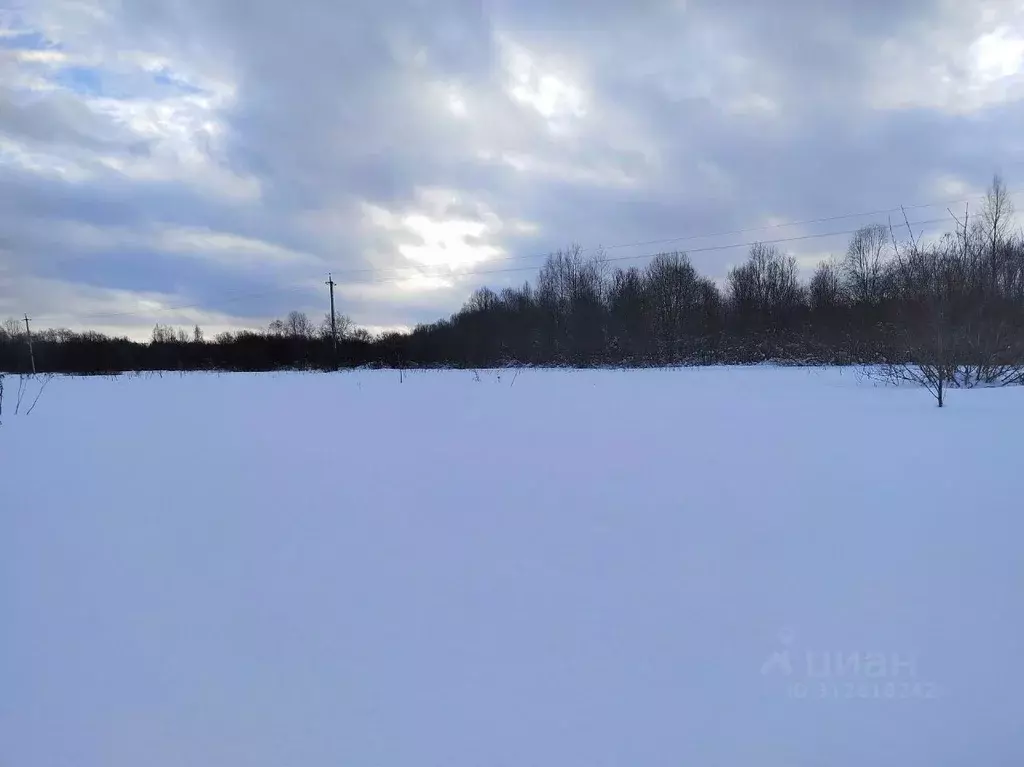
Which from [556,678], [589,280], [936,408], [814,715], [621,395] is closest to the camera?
[814,715]

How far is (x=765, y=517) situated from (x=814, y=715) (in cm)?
156

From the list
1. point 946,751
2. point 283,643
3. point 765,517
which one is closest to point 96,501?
point 283,643

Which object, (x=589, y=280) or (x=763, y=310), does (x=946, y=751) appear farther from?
(x=589, y=280)

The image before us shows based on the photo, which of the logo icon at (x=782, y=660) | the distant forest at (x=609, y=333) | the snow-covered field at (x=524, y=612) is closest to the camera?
the snow-covered field at (x=524, y=612)

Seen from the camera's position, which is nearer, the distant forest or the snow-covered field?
the snow-covered field

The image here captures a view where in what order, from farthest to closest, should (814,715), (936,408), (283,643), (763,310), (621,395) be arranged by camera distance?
(763,310)
(621,395)
(936,408)
(283,643)
(814,715)

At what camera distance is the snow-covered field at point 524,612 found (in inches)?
55.4

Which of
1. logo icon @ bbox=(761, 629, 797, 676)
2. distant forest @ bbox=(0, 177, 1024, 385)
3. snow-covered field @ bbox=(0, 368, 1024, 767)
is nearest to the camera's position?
snow-covered field @ bbox=(0, 368, 1024, 767)

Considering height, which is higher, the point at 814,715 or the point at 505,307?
the point at 505,307

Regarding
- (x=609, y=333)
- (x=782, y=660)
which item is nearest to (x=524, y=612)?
(x=782, y=660)

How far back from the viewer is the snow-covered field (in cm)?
141

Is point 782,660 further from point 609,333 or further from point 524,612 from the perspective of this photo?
point 609,333

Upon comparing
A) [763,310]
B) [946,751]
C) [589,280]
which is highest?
[589,280]

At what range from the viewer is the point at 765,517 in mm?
2904
